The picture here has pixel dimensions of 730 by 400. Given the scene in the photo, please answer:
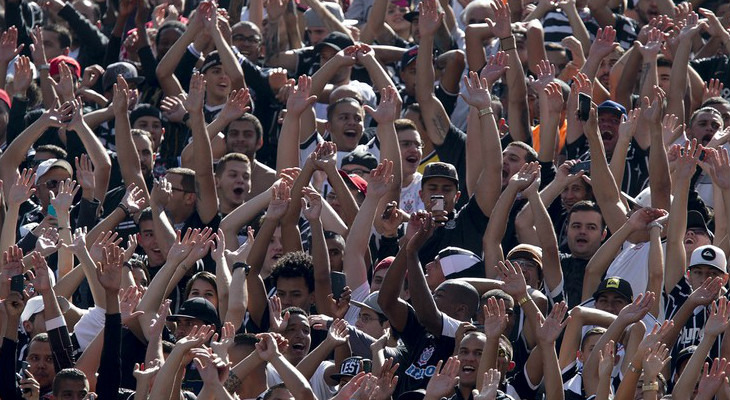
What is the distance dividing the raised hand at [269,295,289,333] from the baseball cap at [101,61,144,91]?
3.57 m

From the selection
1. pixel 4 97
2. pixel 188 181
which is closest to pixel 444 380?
pixel 188 181

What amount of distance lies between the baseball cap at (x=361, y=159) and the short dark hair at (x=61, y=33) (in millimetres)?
3367

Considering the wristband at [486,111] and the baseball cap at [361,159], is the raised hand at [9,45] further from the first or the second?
the wristband at [486,111]

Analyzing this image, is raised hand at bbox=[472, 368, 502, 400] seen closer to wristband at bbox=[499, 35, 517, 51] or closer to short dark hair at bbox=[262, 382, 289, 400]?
short dark hair at bbox=[262, 382, 289, 400]

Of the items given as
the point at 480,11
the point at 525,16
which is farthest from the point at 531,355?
the point at 525,16

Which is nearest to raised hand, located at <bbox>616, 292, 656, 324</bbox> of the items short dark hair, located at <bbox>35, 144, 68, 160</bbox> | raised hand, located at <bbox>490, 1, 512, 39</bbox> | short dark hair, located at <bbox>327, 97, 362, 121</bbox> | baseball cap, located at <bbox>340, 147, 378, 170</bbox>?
baseball cap, located at <bbox>340, 147, 378, 170</bbox>

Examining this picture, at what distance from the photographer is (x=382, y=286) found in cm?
1029

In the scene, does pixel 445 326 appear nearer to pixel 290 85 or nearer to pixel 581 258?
pixel 581 258

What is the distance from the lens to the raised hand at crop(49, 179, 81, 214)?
1160 cm

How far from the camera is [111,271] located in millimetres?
10000

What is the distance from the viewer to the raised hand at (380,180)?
36.1 ft

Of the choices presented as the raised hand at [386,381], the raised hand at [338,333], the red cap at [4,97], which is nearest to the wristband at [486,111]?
the raised hand at [338,333]

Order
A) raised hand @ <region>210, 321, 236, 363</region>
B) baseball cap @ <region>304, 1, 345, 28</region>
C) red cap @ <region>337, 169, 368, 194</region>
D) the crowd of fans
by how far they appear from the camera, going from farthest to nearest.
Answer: baseball cap @ <region>304, 1, 345, 28</region>
red cap @ <region>337, 169, 368, 194</region>
the crowd of fans
raised hand @ <region>210, 321, 236, 363</region>

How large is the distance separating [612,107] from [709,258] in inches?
83.7
